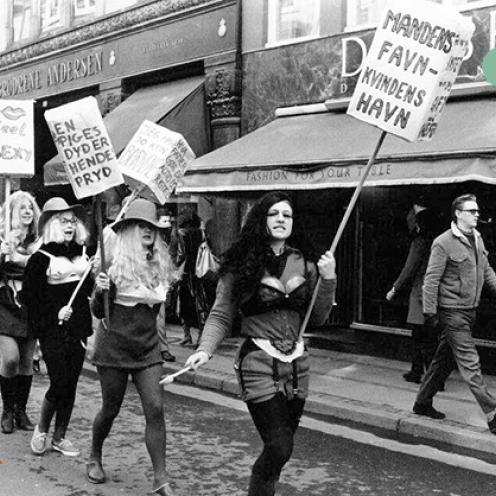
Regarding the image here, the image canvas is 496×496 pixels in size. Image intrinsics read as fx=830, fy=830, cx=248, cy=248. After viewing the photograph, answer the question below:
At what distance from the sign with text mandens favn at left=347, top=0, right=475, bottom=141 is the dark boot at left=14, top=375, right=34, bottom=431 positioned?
11.1 ft

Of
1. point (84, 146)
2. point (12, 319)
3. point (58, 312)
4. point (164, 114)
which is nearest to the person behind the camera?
point (84, 146)

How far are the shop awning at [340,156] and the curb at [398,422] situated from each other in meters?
2.18

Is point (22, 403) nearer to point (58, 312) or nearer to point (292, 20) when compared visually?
point (58, 312)

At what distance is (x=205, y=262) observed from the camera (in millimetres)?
10742

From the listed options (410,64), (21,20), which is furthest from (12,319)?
(21,20)

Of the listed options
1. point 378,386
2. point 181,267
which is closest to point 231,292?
point 378,386

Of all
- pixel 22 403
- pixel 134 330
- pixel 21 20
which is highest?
pixel 21 20

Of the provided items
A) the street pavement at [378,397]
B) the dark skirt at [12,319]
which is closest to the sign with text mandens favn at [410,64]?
the street pavement at [378,397]

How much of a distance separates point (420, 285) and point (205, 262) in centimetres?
303

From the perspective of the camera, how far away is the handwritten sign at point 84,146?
18.4 ft

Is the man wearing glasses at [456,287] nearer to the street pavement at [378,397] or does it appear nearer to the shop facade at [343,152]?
the street pavement at [378,397]

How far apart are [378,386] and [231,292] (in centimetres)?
468

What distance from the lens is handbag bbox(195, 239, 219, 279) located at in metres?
10.7

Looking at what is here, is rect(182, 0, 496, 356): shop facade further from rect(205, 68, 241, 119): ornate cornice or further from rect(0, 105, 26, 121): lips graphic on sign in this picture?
rect(0, 105, 26, 121): lips graphic on sign
